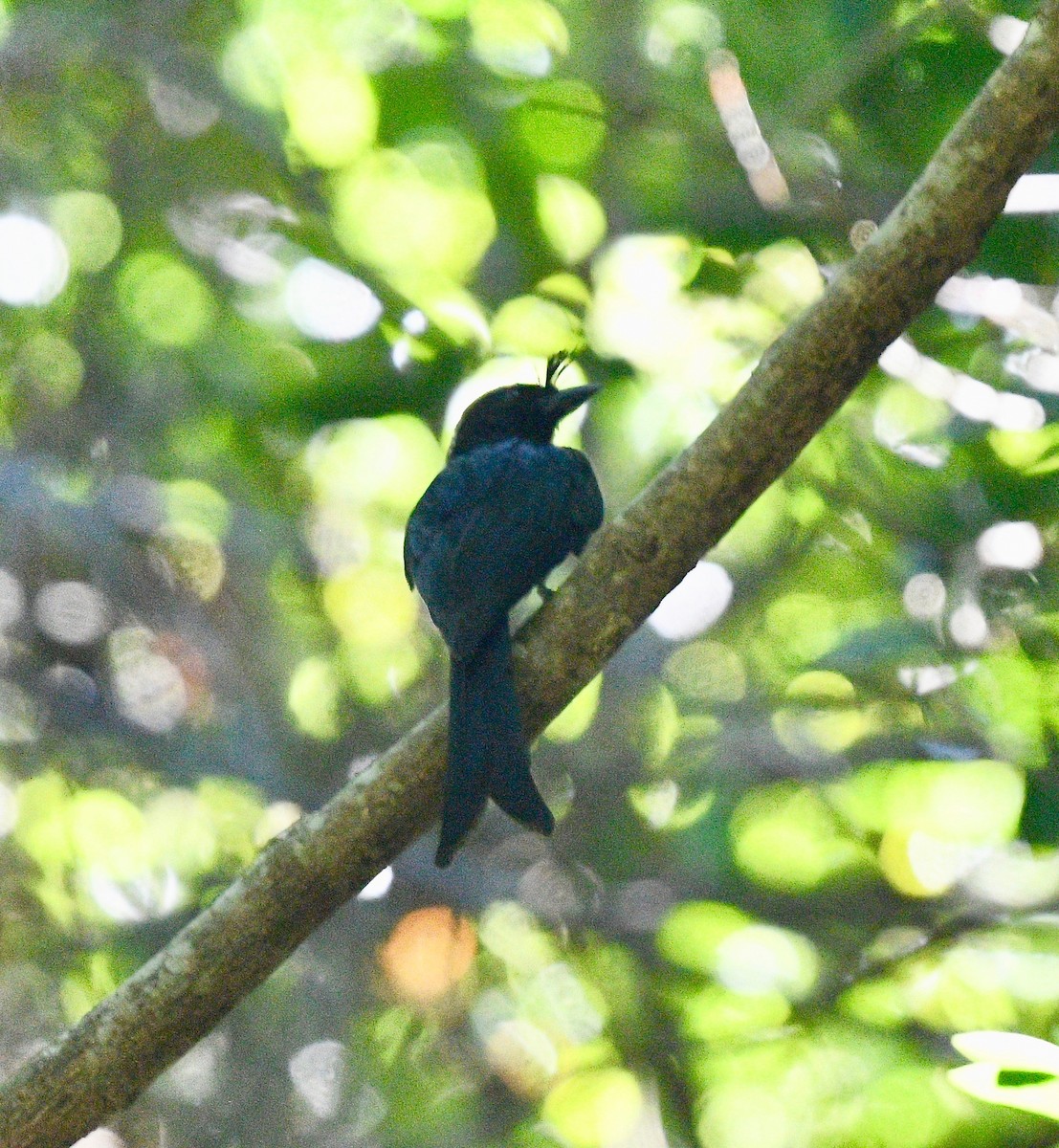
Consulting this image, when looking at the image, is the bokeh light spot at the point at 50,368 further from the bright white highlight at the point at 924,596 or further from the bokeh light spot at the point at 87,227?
the bright white highlight at the point at 924,596

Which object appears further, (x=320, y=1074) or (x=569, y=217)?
(x=569, y=217)

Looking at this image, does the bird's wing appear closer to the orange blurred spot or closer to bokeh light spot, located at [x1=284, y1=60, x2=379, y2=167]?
the orange blurred spot

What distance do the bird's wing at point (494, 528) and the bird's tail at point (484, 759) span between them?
19 cm

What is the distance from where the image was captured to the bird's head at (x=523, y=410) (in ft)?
12.7

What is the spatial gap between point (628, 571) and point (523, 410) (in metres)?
1.24

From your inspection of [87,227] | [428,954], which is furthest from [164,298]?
[428,954]

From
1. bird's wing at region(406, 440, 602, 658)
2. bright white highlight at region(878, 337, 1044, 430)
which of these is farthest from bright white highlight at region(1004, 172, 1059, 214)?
bird's wing at region(406, 440, 602, 658)

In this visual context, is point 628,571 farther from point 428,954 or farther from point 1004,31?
point 1004,31

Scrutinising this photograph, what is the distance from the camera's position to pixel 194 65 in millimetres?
5109

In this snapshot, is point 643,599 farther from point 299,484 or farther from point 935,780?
point 299,484

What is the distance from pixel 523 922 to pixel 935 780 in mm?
1327

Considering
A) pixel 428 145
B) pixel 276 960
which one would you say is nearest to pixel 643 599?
pixel 276 960

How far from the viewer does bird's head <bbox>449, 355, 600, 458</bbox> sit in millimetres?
3863

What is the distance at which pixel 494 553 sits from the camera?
3.24 meters
